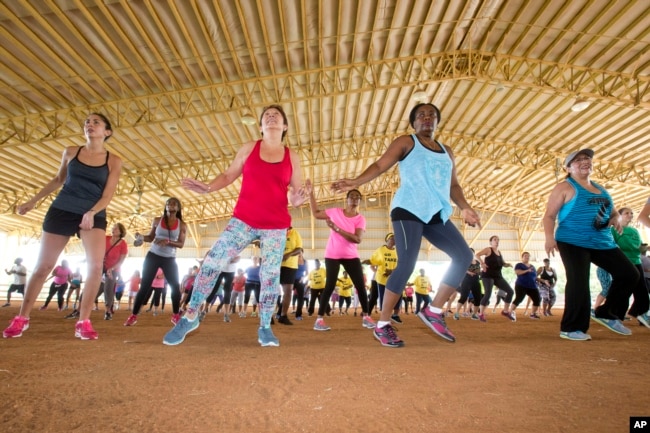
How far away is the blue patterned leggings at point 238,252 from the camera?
8.83 ft

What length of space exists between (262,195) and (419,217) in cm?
115

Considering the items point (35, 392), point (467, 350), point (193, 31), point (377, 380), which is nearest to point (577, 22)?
point (193, 31)

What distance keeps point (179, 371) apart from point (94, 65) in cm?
1021

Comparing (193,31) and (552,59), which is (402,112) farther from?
(193,31)

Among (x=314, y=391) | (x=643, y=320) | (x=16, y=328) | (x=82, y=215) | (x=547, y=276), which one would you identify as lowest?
(x=643, y=320)

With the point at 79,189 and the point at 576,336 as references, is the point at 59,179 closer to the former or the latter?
the point at 79,189

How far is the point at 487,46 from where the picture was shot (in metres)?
11.9

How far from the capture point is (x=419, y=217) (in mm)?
2803

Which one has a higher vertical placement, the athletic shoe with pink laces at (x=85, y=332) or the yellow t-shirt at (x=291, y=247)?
the yellow t-shirt at (x=291, y=247)

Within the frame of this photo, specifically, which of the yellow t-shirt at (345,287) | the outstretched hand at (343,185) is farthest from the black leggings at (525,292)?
the outstretched hand at (343,185)

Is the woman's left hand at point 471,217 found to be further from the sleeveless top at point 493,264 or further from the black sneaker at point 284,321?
the sleeveless top at point 493,264

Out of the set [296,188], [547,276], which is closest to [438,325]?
[296,188]

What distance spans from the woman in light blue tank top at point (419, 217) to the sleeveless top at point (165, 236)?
2.64 m

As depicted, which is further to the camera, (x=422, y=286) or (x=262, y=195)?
(x=422, y=286)
